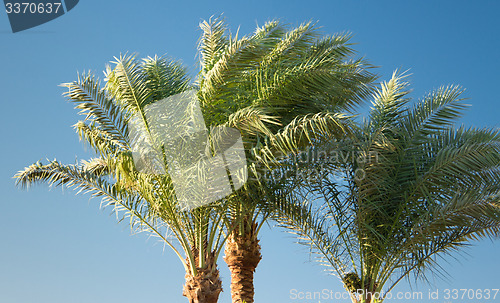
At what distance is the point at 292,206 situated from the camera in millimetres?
10938

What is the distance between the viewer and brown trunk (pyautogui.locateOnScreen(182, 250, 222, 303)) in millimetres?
10039

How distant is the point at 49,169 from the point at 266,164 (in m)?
5.49

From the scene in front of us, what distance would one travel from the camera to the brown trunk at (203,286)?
10.0 m

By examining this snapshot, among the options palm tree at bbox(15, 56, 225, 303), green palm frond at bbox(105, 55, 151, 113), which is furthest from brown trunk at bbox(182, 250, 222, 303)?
green palm frond at bbox(105, 55, 151, 113)

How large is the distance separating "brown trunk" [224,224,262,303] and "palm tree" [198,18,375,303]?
4.46 feet

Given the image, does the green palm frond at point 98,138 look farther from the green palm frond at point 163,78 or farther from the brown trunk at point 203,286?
the brown trunk at point 203,286

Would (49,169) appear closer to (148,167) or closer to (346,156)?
(148,167)

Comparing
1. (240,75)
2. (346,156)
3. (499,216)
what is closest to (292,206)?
(346,156)

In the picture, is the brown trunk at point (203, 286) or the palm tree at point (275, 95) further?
the brown trunk at point (203, 286)

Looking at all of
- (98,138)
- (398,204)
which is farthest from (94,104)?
(398,204)

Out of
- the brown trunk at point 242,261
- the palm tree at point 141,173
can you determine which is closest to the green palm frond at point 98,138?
the palm tree at point 141,173

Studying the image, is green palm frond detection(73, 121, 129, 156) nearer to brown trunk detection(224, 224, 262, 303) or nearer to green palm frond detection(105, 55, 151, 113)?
green palm frond detection(105, 55, 151, 113)

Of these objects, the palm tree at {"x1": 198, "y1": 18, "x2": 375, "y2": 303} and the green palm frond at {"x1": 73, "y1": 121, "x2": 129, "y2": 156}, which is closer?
the palm tree at {"x1": 198, "y1": 18, "x2": 375, "y2": 303}

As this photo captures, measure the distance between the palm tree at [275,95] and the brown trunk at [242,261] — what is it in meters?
1.36
